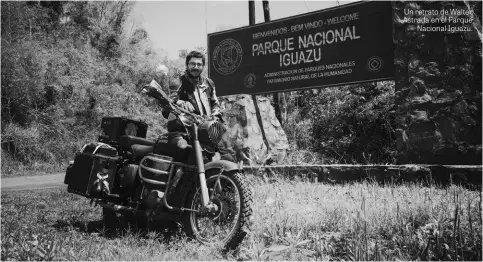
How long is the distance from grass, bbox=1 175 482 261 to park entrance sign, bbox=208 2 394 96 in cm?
270

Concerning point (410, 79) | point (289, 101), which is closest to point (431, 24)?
point (410, 79)

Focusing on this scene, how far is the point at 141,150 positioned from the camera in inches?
165

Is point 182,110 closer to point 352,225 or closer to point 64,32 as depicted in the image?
point 352,225

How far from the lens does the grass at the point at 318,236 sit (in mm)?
2711

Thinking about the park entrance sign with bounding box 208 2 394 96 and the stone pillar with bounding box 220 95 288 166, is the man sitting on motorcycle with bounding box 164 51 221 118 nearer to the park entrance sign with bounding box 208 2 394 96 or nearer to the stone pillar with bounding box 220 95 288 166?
the stone pillar with bounding box 220 95 288 166

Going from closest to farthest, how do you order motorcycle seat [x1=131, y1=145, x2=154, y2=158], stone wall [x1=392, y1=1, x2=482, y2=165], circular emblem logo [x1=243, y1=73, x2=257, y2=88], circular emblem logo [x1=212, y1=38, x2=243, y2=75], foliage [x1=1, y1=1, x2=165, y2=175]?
motorcycle seat [x1=131, y1=145, x2=154, y2=158] → stone wall [x1=392, y1=1, x2=482, y2=165] → circular emblem logo [x1=243, y1=73, x2=257, y2=88] → circular emblem logo [x1=212, y1=38, x2=243, y2=75] → foliage [x1=1, y1=1, x2=165, y2=175]

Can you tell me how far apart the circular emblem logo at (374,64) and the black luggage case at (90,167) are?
13.8 feet

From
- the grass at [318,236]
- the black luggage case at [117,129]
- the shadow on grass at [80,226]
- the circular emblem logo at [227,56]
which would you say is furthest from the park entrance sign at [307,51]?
the shadow on grass at [80,226]

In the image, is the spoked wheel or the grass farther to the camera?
the spoked wheel

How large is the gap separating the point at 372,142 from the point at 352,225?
5.25 metres

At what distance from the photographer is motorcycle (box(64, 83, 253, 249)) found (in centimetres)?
342

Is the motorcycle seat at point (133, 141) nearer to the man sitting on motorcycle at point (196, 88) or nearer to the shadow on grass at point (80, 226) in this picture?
the man sitting on motorcycle at point (196, 88)

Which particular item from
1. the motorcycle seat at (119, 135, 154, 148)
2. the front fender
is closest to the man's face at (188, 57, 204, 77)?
the motorcycle seat at (119, 135, 154, 148)

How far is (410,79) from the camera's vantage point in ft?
18.2
